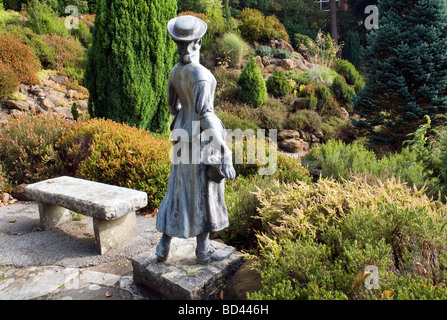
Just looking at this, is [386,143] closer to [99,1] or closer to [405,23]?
[405,23]

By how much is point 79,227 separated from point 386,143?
731cm

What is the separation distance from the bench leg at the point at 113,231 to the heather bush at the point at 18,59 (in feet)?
21.9

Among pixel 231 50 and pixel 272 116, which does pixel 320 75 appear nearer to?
pixel 231 50

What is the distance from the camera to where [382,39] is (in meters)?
8.46

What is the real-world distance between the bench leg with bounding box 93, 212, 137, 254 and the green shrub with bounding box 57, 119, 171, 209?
927 mm

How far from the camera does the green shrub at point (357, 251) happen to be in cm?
222

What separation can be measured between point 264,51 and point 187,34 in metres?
12.5

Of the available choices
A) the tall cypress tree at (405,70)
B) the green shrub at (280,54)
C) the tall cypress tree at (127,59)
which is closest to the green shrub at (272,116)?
the tall cypress tree at (405,70)

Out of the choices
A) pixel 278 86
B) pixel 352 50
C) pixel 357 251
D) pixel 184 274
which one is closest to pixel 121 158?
pixel 184 274

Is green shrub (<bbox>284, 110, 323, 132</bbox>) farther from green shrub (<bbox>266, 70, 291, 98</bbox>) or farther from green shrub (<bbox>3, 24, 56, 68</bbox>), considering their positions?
green shrub (<bbox>3, 24, 56, 68</bbox>)

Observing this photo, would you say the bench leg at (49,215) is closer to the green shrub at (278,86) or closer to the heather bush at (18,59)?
the heather bush at (18,59)

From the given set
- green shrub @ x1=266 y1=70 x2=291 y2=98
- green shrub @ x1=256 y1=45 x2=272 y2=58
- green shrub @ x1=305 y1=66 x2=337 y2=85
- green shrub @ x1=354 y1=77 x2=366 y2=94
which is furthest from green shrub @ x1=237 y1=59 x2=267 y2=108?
green shrub @ x1=354 y1=77 x2=366 y2=94
